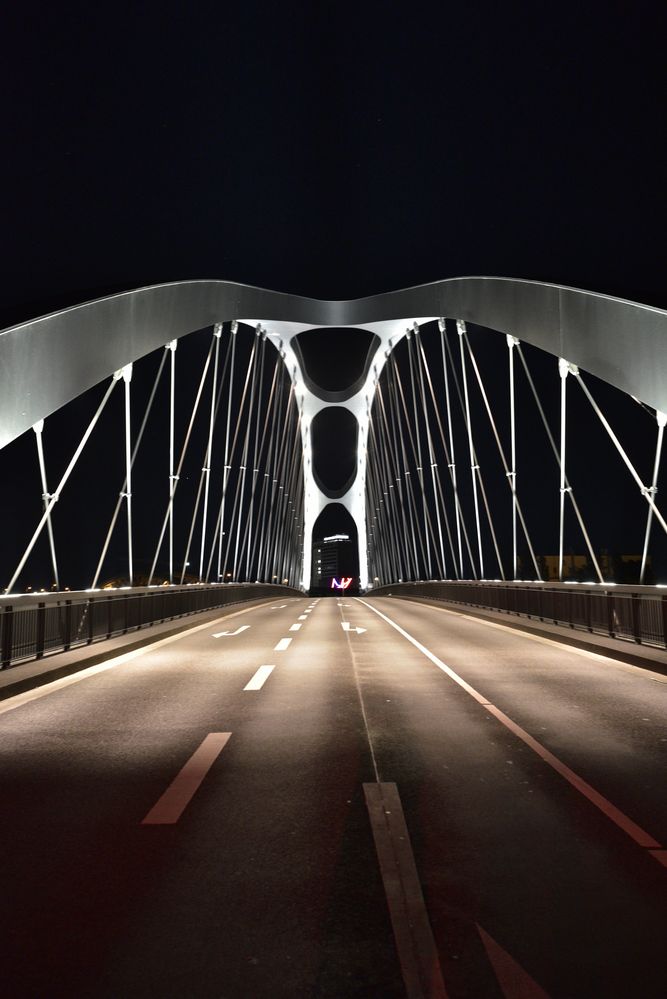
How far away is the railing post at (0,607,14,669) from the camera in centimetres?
988

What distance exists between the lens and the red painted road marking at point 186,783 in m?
4.59

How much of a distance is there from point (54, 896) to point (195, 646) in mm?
11265

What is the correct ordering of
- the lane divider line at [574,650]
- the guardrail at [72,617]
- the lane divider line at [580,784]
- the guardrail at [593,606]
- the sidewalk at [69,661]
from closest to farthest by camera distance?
the lane divider line at [580,784]
the sidewalk at [69,661]
the guardrail at [72,617]
the lane divider line at [574,650]
the guardrail at [593,606]

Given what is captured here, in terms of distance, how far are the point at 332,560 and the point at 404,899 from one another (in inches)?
6465

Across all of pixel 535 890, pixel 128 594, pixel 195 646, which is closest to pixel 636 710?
pixel 535 890

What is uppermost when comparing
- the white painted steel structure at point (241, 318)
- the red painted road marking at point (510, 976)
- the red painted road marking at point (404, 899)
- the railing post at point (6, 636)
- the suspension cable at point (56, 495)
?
the white painted steel structure at point (241, 318)

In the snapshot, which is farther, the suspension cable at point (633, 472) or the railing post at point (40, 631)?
the suspension cable at point (633, 472)

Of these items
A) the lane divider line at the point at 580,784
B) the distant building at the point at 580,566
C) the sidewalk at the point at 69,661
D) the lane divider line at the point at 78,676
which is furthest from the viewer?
the distant building at the point at 580,566

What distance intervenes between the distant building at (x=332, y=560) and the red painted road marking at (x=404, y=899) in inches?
5899

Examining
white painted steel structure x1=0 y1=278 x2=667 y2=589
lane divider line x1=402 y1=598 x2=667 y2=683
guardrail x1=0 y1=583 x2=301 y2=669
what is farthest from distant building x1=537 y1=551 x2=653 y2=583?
guardrail x1=0 y1=583 x2=301 y2=669

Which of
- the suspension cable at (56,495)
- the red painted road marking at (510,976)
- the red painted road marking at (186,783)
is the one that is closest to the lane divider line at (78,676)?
the suspension cable at (56,495)

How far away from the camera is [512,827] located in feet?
14.4

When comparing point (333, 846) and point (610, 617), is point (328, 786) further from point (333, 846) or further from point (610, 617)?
point (610, 617)

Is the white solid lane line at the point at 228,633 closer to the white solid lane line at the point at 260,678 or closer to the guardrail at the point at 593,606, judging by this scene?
the white solid lane line at the point at 260,678
